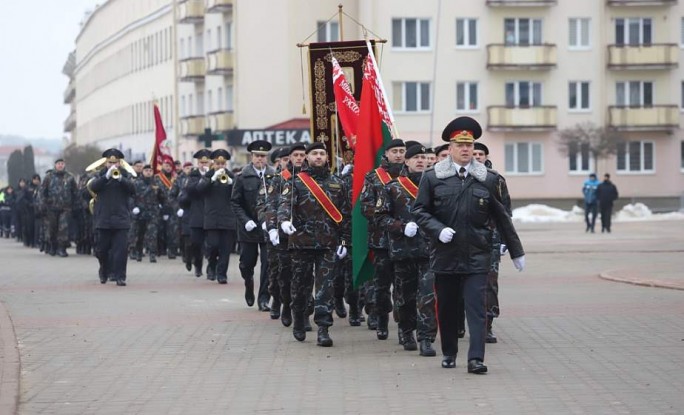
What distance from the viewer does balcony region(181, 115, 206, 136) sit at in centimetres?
7300

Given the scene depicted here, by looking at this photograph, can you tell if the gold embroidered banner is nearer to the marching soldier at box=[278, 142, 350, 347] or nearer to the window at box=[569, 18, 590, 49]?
the marching soldier at box=[278, 142, 350, 347]

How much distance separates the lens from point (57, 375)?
11.9 m

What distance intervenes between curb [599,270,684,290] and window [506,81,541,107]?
42.6 metres

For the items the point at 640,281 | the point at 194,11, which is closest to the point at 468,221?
the point at 640,281

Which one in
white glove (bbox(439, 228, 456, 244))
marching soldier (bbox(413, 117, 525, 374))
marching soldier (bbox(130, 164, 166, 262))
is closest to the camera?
white glove (bbox(439, 228, 456, 244))

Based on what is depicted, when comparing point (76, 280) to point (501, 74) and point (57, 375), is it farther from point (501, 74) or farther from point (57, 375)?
point (501, 74)

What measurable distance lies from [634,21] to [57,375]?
55613 mm

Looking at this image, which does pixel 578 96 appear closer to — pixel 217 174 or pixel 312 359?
pixel 217 174

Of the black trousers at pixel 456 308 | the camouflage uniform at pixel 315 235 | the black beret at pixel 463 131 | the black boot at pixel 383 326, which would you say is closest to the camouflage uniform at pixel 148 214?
the camouflage uniform at pixel 315 235

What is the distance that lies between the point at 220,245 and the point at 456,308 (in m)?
9.89

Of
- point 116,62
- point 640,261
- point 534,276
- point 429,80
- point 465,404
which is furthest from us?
point 116,62

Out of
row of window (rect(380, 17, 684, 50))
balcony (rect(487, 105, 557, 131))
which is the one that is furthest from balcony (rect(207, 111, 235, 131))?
balcony (rect(487, 105, 557, 131))

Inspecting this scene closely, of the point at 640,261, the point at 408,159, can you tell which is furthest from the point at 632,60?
the point at 408,159

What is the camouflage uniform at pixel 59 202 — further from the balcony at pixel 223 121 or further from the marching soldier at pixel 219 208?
the balcony at pixel 223 121
